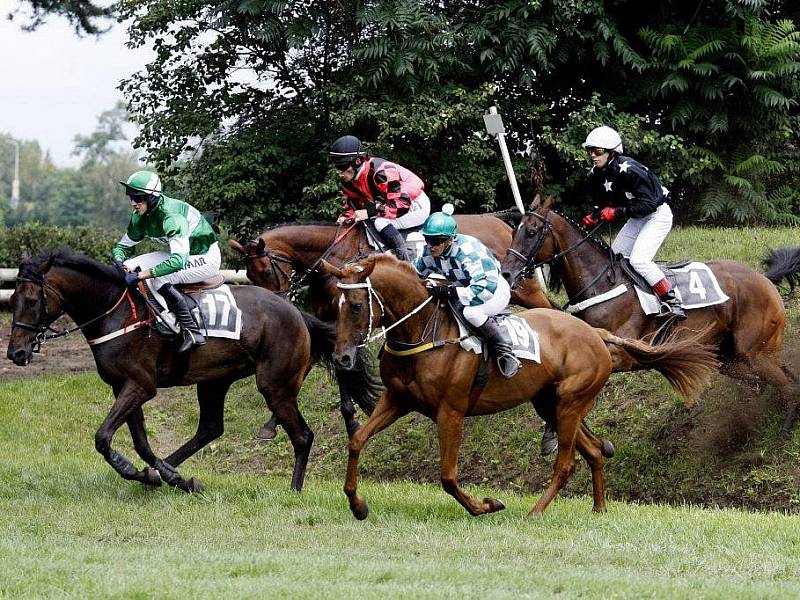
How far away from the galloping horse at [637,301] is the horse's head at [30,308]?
4.16m

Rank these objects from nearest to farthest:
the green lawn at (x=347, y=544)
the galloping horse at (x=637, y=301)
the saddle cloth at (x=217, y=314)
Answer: the green lawn at (x=347, y=544) → the saddle cloth at (x=217, y=314) → the galloping horse at (x=637, y=301)

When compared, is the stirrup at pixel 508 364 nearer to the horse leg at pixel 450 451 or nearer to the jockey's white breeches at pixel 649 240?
the horse leg at pixel 450 451

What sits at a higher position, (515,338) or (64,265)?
(64,265)

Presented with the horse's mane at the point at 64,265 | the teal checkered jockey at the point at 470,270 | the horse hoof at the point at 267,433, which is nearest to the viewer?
the teal checkered jockey at the point at 470,270

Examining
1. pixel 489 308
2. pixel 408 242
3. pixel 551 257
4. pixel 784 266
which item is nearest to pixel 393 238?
pixel 408 242

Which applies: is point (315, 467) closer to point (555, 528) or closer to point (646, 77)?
point (555, 528)

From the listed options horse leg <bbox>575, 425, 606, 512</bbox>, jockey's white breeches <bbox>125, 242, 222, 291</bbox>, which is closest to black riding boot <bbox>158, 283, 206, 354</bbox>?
jockey's white breeches <bbox>125, 242, 222, 291</bbox>

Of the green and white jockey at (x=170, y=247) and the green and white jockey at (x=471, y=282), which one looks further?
the green and white jockey at (x=170, y=247)

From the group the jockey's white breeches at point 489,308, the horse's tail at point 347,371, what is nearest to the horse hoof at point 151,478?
the horse's tail at point 347,371

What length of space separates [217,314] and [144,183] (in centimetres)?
140

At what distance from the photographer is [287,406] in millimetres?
11109

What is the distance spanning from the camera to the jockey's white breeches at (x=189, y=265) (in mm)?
10484

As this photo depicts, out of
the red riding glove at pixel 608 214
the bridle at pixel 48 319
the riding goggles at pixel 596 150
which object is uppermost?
the riding goggles at pixel 596 150

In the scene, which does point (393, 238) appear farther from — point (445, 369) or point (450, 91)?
point (450, 91)
